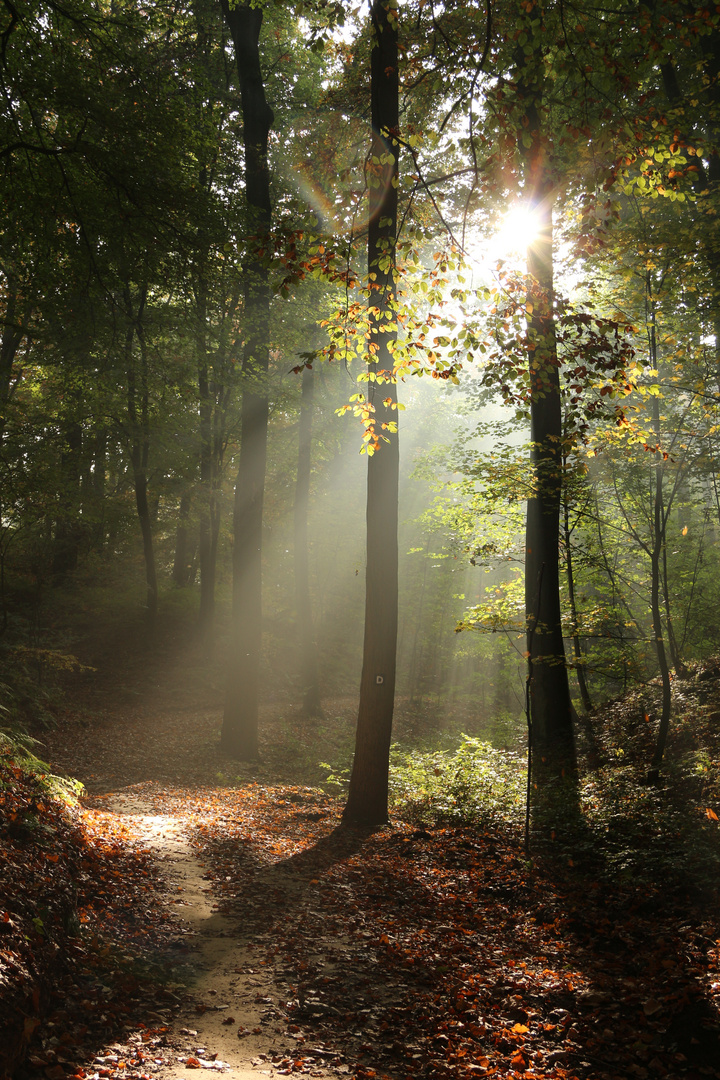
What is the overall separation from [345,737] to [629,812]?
9973 mm

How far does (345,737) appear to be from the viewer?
1549 centimetres

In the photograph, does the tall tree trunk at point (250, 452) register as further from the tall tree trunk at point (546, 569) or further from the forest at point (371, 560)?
the tall tree trunk at point (546, 569)

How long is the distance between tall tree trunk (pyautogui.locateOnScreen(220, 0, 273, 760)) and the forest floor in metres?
4.27

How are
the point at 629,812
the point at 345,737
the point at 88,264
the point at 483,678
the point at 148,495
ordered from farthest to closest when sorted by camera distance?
the point at 483,678
the point at 148,495
the point at 345,737
the point at 88,264
the point at 629,812

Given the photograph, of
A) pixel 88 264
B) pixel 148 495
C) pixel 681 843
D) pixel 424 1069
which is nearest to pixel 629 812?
pixel 681 843

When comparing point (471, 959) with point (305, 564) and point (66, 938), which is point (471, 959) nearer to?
point (66, 938)

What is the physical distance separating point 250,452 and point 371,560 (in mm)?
4974

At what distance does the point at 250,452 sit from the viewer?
11602 mm

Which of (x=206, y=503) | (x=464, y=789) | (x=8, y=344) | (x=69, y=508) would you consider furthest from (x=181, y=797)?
(x=8, y=344)

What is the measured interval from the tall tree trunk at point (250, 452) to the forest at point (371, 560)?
8 centimetres

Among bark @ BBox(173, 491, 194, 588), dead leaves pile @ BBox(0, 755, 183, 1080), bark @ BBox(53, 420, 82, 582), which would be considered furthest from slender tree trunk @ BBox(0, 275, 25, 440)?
bark @ BBox(173, 491, 194, 588)

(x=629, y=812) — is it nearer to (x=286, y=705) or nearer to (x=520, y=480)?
(x=520, y=480)

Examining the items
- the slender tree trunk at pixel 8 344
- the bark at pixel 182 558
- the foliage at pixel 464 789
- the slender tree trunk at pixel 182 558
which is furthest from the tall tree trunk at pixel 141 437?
the foliage at pixel 464 789

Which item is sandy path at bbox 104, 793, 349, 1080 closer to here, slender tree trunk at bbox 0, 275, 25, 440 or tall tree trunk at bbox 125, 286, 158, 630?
slender tree trunk at bbox 0, 275, 25, 440
